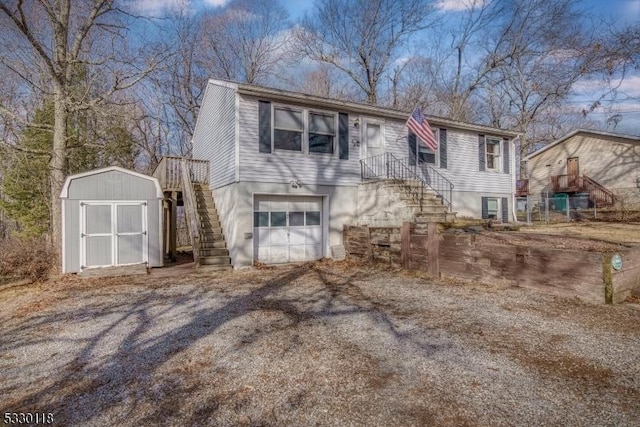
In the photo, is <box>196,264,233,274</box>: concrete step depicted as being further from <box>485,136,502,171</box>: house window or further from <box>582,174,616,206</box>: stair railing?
<box>582,174,616,206</box>: stair railing

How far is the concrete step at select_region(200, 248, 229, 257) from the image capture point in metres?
9.70

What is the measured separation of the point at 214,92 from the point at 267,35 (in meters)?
14.0

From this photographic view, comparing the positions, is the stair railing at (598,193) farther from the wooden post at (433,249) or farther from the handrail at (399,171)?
the wooden post at (433,249)

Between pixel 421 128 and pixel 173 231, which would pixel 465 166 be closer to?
pixel 421 128

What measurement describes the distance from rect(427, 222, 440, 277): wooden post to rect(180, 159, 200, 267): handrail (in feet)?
19.9

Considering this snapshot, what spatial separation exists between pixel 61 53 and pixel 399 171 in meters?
11.1

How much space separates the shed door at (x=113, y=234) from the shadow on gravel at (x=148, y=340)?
293 centimetres

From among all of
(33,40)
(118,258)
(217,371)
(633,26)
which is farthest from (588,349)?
(33,40)

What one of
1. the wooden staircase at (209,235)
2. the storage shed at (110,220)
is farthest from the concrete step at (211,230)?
the storage shed at (110,220)

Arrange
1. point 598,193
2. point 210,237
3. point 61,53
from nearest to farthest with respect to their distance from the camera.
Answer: point 61,53 < point 210,237 < point 598,193

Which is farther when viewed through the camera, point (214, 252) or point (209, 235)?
point (209, 235)

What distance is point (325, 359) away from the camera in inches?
145

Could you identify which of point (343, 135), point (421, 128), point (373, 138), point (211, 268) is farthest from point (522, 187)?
point (211, 268)

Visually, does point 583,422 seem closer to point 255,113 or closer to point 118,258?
point 255,113
